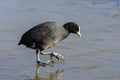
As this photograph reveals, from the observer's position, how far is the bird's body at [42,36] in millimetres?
8375

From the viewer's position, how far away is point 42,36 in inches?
332

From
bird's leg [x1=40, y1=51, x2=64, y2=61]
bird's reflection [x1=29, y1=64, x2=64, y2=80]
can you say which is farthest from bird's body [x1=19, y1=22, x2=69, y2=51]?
bird's reflection [x1=29, y1=64, x2=64, y2=80]

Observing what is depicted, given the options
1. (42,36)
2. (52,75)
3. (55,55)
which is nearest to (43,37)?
(42,36)

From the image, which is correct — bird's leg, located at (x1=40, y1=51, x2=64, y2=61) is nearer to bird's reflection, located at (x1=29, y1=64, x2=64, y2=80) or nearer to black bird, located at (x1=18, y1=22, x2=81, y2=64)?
black bird, located at (x1=18, y1=22, x2=81, y2=64)

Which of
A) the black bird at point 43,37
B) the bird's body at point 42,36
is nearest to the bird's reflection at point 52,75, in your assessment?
the black bird at point 43,37

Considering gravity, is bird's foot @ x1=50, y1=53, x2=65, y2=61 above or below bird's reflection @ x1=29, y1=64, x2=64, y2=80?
above

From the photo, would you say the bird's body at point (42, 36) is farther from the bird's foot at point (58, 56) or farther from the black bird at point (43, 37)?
the bird's foot at point (58, 56)

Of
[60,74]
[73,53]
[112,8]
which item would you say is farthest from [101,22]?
[60,74]

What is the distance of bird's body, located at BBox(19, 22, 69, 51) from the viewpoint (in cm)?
838

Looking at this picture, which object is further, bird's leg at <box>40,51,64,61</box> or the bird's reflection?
bird's leg at <box>40,51,64,61</box>

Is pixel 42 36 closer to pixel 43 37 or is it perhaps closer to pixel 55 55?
pixel 43 37

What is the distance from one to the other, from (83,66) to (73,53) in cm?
65

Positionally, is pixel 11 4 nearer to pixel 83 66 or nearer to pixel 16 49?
pixel 16 49

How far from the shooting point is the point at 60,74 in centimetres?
788
